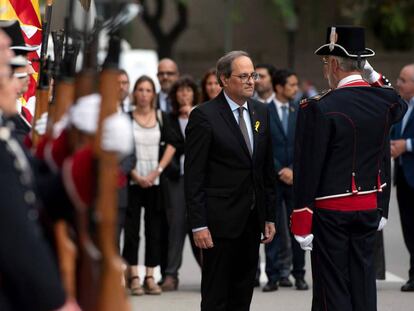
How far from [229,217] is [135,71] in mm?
16393

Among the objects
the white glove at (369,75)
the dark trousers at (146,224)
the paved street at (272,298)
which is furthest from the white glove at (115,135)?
the dark trousers at (146,224)

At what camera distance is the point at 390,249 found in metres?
14.8

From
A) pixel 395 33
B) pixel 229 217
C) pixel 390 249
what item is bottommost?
pixel 390 249

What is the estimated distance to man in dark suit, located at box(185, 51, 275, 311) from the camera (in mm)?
8133

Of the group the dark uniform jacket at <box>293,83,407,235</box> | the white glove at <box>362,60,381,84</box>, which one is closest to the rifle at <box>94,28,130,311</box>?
the dark uniform jacket at <box>293,83,407,235</box>

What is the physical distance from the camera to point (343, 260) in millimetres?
7758

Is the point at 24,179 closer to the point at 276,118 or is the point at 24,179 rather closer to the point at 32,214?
the point at 32,214

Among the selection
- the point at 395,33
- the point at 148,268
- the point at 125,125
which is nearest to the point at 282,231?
the point at 148,268

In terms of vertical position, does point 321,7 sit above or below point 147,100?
above

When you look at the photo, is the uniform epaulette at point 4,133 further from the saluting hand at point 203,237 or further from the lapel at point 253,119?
the lapel at point 253,119

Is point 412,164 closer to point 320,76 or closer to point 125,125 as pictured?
point 125,125

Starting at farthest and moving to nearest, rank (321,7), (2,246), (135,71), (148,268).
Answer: (321,7)
(135,71)
(148,268)
(2,246)

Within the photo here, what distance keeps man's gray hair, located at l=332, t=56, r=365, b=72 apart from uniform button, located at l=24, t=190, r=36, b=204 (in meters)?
3.44

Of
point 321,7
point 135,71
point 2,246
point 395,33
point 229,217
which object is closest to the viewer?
point 2,246
